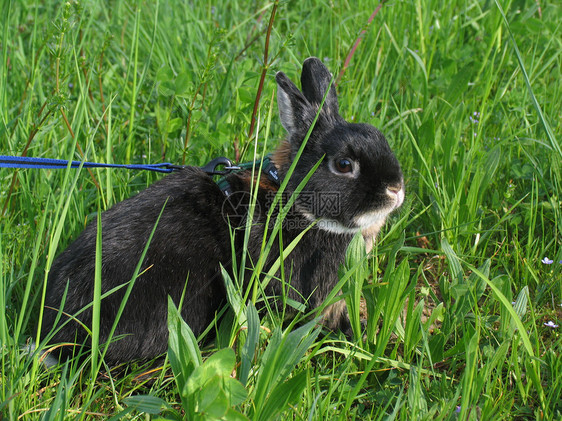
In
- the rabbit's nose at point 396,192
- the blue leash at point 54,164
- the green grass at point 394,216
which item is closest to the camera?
the green grass at point 394,216

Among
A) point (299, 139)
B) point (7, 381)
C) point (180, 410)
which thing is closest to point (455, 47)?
point (299, 139)

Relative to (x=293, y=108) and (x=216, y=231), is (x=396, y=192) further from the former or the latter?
(x=216, y=231)

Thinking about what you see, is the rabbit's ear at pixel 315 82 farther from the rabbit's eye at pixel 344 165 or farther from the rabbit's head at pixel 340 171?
the rabbit's eye at pixel 344 165

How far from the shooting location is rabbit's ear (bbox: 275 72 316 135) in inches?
116

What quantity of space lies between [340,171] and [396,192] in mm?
278

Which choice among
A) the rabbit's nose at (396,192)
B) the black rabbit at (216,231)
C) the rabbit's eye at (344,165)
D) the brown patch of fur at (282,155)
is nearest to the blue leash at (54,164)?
the black rabbit at (216,231)

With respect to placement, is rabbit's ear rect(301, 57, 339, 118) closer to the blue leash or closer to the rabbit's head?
the rabbit's head

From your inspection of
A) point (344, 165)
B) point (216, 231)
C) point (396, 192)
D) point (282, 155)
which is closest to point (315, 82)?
point (282, 155)

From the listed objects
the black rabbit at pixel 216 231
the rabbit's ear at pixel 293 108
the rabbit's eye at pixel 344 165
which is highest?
the rabbit's ear at pixel 293 108

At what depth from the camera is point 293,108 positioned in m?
3.01

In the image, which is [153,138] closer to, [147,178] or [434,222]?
[147,178]

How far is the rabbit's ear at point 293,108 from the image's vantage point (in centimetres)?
296

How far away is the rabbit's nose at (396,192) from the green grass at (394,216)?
0.79 ft

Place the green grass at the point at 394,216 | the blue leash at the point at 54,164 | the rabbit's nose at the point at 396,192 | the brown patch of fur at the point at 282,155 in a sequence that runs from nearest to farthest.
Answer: the green grass at the point at 394,216
the blue leash at the point at 54,164
the rabbit's nose at the point at 396,192
the brown patch of fur at the point at 282,155
